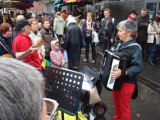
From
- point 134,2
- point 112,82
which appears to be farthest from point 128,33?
point 134,2

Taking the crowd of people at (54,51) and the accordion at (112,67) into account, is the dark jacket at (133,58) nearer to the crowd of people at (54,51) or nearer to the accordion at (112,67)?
the crowd of people at (54,51)

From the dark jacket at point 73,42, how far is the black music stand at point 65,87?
4.23 m

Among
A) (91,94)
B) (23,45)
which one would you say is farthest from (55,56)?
(91,94)

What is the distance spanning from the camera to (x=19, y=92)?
2.68 feet

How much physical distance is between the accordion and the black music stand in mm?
997

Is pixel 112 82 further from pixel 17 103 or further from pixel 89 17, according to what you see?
pixel 89 17

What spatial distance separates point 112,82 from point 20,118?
3.00 metres

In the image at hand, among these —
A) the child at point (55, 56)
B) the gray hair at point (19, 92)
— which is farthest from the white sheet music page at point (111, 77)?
the gray hair at point (19, 92)

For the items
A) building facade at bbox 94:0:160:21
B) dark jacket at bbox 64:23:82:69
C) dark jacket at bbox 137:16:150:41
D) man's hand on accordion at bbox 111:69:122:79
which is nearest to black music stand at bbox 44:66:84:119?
man's hand on accordion at bbox 111:69:122:79

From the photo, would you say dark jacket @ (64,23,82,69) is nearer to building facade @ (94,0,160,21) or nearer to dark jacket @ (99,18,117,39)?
dark jacket @ (99,18,117,39)

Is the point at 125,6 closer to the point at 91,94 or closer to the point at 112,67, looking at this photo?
the point at 91,94

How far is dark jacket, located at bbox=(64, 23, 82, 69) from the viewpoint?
715cm

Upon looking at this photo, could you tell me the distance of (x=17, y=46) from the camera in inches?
176

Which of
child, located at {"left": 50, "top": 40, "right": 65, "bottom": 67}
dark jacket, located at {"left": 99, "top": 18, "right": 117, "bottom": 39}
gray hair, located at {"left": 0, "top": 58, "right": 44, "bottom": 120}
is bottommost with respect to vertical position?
child, located at {"left": 50, "top": 40, "right": 65, "bottom": 67}
